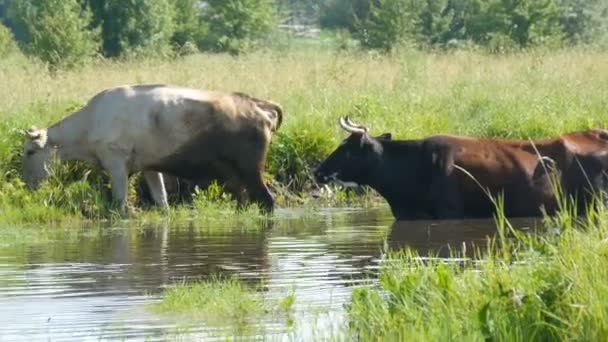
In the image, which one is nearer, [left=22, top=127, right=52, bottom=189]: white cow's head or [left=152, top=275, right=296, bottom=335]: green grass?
[left=152, top=275, right=296, bottom=335]: green grass

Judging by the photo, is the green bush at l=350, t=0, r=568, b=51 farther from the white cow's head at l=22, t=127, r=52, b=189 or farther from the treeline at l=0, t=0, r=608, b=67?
the white cow's head at l=22, t=127, r=52, b=189

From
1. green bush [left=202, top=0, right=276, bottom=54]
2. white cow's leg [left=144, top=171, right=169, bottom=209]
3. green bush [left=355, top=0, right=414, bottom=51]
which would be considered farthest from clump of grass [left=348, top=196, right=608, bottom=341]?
green bush [left=202, top=0, right=276, bottom=54]

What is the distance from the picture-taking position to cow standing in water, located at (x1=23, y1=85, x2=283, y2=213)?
66.7 ft

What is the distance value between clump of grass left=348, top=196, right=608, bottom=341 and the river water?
451 mm

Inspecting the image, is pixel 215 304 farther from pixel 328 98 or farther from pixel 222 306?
pixel 328 98

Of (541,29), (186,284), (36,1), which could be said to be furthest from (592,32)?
(186,284)

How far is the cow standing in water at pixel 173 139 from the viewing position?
20328 mm

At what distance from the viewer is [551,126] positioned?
926 inches

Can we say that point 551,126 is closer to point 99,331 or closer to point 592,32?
point 99,331

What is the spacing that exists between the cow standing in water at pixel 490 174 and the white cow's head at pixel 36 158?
439cm

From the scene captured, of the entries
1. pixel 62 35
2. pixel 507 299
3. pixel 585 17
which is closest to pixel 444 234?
pixel 507 299

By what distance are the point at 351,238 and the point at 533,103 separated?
8.48 m

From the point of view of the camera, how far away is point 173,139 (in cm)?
2038

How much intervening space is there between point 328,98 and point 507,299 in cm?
1545
